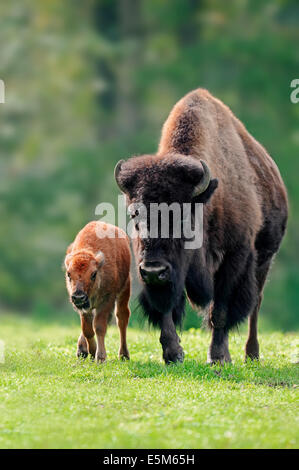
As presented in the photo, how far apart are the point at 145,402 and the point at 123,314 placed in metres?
2.73

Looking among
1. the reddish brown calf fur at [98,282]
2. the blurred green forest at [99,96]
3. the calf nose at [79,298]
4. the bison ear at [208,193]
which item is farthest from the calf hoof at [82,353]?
the blurred green forest at [99,96]

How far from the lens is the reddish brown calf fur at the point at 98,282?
26.1 feet

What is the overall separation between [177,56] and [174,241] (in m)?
19.0

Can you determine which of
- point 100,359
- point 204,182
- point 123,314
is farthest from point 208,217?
point 100,359

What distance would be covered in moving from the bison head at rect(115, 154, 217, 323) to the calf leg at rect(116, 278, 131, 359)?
42.5 inches

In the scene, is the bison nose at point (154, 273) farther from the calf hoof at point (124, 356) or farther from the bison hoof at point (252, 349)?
the bison hoof at point (252, 349)

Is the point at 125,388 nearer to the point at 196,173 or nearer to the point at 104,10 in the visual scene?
the point at 196,173

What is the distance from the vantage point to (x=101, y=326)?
27.1 ft

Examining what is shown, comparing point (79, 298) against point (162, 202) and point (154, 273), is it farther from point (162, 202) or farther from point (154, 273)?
point (162, 202)

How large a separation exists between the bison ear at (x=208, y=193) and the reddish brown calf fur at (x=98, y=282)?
1265 millimetres

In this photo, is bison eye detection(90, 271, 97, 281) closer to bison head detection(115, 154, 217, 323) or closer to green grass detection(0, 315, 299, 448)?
bison head detection(115, 154, 217, 323)

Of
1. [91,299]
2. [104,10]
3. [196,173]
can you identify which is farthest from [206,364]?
[104,10]

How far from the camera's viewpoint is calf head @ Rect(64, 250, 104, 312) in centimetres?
783

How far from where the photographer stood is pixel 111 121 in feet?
85.4
